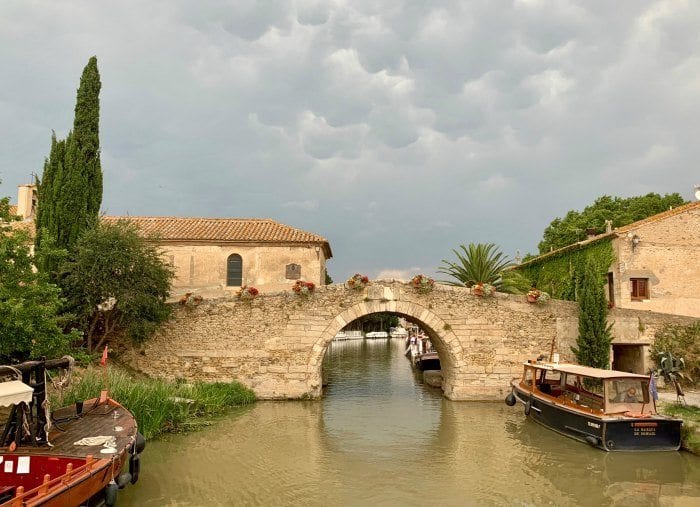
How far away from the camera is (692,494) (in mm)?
9914

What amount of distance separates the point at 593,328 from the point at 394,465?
9972mm

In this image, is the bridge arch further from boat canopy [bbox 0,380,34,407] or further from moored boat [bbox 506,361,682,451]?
boat canopy [bbox 0,380,34,407]

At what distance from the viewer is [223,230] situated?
2633cm

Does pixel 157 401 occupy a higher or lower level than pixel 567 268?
lower

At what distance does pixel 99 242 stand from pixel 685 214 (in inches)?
876

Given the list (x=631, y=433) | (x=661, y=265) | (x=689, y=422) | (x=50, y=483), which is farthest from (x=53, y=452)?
(x=661, y=265)

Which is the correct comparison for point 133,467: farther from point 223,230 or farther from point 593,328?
point 223,230

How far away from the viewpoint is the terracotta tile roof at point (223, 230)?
2531 centimetres

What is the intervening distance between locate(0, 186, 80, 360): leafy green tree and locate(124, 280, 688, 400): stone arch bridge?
567 cm

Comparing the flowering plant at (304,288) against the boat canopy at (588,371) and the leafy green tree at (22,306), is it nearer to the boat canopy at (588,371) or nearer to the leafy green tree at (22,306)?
the leafy green tree at (22,306)

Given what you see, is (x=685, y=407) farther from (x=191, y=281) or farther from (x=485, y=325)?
(x=191, y=281)

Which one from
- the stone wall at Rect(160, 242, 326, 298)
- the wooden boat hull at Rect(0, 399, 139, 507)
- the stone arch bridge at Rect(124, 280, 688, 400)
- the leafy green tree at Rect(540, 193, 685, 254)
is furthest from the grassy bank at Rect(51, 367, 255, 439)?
the leafy green tree at Rect(540, 193, 685, 254)

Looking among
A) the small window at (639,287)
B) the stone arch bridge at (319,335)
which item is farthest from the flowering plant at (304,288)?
the small window at (639,287)

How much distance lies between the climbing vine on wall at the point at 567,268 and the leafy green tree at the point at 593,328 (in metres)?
1.70
